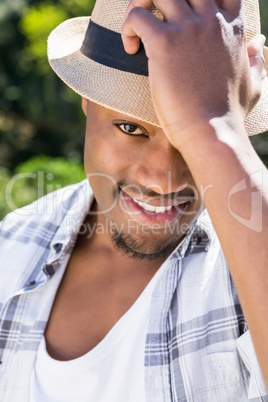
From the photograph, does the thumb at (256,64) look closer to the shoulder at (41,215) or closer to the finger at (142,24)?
the finger at (142,24)

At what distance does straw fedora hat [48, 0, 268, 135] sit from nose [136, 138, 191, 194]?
0.14m

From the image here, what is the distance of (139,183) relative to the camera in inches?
84.7

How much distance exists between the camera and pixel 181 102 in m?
1.40

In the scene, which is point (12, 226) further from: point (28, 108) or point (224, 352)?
point (28, 108)

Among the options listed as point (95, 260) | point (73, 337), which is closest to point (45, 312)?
point (73, 337)

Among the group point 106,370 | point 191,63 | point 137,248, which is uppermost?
point 191,63

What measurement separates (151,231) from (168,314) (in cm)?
34

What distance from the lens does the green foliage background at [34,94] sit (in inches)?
364

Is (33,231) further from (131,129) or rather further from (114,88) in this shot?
(114,88)

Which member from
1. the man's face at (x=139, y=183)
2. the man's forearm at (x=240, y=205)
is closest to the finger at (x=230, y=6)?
the man's forearm at (x=240, y=205)

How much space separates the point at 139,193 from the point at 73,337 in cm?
72

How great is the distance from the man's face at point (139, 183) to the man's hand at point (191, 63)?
2.08 ft

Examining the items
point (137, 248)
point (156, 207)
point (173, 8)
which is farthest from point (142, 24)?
point (137, 248)

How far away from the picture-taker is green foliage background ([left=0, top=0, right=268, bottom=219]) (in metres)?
9.23
